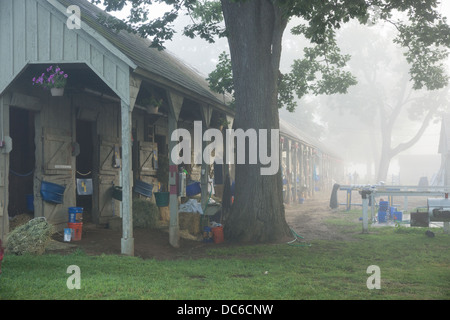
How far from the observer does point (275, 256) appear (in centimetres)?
903

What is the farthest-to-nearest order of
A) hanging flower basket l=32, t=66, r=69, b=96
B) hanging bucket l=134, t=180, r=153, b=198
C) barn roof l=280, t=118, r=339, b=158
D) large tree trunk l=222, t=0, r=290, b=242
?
1. barn roof l=280, t=118, r=339, b=158
2. hanging bucket l=134, t=180, r=153, b=198
3. large tree trunk l=222, t=0, r=290, b=242
4. hanging flower basket l=32, t=66, r=69, b=96

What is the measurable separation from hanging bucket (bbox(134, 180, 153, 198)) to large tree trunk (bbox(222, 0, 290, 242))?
3.19m

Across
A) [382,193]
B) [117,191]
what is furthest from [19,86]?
[382,193]

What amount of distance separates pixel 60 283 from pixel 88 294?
2.30 feet

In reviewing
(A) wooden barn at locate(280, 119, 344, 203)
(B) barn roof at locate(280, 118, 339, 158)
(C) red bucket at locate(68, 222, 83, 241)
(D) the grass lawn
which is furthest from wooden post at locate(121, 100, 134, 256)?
(B) barn roof at locate(280, 118, 339, 158)

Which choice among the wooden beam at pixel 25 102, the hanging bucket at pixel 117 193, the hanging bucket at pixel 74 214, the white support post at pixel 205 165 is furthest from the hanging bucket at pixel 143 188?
the wooden beam at pixel 25 102

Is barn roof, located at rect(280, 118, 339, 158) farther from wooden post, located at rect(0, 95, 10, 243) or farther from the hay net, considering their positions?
the hay net

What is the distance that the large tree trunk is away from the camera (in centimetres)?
1101

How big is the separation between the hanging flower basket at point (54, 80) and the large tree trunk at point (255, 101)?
161 inches

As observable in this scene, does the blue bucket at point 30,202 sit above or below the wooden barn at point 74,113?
below

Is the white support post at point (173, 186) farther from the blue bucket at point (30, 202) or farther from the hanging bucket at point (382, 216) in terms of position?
the hanging bucket at point (382, 216)

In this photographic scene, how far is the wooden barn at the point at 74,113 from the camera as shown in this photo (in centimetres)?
884
